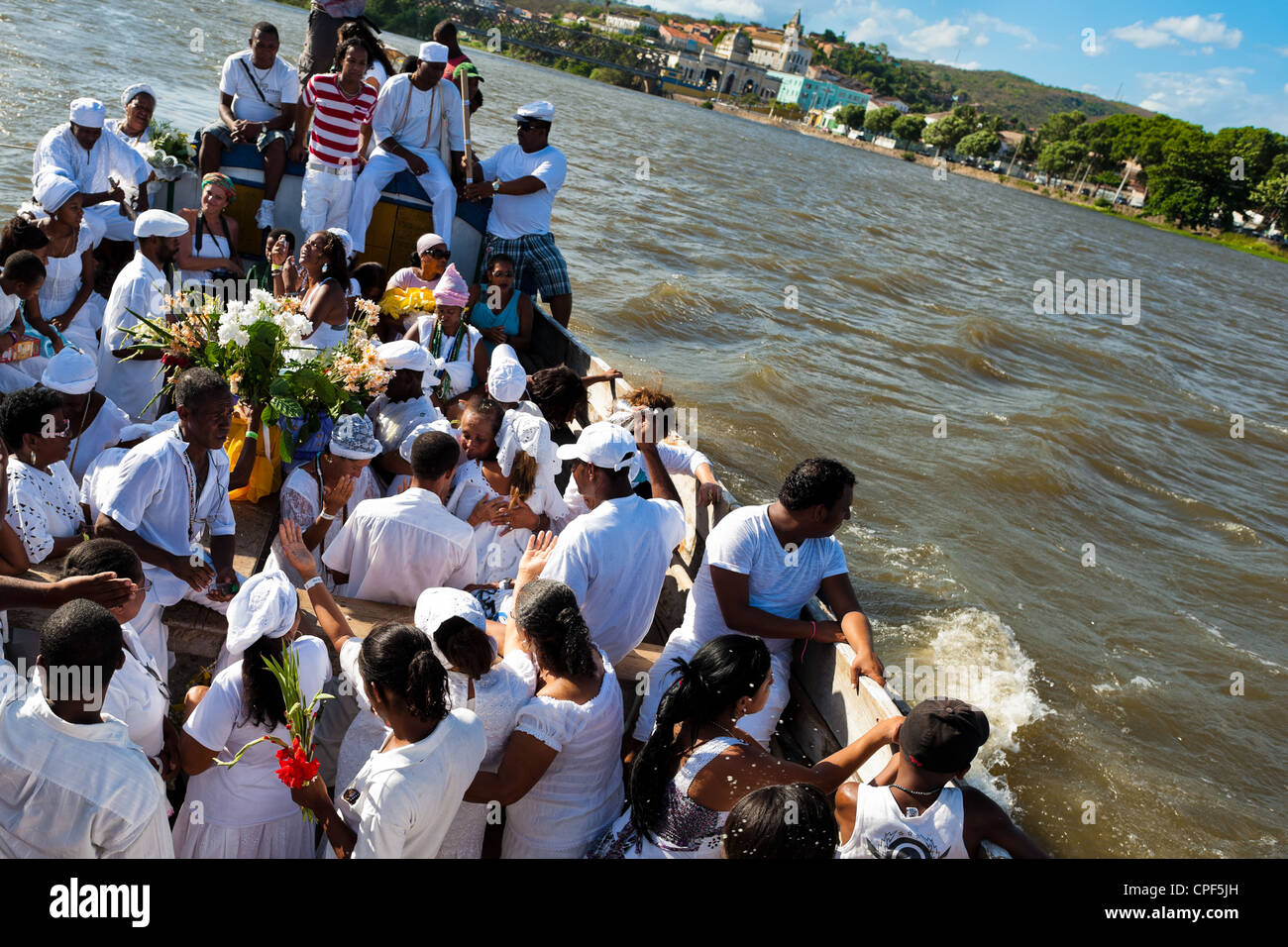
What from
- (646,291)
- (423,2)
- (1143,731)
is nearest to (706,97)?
(423,2)

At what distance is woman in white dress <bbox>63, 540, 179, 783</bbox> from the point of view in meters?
2.67

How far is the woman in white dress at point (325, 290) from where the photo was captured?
5.17 m

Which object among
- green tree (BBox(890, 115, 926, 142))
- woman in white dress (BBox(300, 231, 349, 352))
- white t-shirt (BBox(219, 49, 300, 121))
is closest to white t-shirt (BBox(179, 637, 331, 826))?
woman in white dress (BBox(300, 231, 349, 352))

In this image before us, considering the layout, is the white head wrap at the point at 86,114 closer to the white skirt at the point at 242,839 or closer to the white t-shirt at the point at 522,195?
the white t-shirt at the point at 522,195

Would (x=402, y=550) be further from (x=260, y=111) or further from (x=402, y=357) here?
(x=260, y=111)

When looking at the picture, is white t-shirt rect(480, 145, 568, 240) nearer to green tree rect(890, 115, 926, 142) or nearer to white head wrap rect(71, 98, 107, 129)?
white head wrap rect(71, 98, 107, 129)

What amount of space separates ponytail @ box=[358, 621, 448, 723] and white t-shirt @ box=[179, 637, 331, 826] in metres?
0.40

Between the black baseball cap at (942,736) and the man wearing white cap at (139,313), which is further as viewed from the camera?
the man wearing white cap at (139,313)

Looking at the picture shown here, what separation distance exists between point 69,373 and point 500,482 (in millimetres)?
1831

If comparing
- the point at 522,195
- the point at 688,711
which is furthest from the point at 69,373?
the point at 522,195

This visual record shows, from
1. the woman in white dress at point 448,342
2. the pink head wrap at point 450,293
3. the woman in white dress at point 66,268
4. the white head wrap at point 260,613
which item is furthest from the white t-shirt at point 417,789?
the woman in white dress at point 66,268

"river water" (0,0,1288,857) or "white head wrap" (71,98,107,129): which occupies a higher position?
"white head wrap" (71,98,107,129)

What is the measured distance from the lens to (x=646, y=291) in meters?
17.0

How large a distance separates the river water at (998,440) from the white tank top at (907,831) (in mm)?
4052
